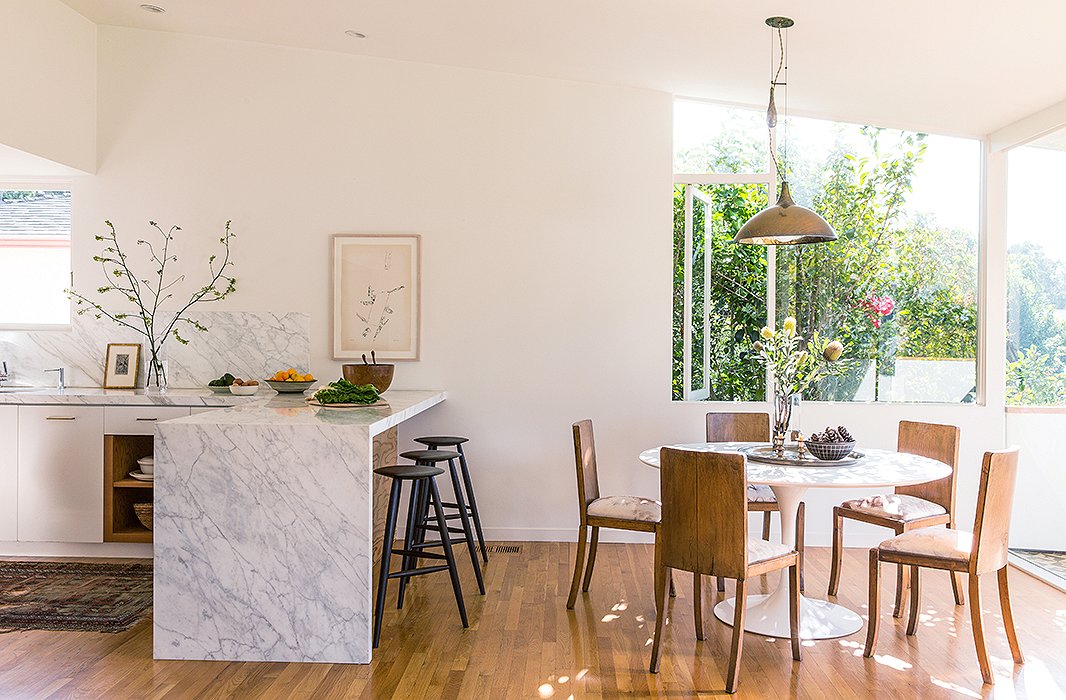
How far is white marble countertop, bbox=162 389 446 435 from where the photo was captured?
3.60 meters

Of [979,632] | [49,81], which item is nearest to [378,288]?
[49,81]

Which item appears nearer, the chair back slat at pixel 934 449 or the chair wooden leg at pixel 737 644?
the chair wooden leg at pixel 737 644

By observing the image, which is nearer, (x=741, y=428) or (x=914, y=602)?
(x=914, y=602)

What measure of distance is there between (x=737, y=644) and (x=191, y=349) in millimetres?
3813

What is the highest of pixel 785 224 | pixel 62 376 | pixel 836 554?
pixel 785 224

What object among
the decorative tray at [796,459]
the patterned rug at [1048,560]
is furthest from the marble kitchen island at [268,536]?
the patterned rug at [1048,560]

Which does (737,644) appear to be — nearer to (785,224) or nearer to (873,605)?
(873,605)

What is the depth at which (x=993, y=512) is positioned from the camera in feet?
Result: 11.3

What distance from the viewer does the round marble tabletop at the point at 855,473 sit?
3.40m

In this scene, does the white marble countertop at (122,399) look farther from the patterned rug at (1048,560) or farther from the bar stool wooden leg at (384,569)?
the patterned rug at (1048,560)

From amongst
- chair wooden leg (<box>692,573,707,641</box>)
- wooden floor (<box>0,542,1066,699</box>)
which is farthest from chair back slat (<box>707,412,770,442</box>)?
chair wooden leg (<box>692,573,707,641</box>)

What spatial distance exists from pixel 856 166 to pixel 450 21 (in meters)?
2.61

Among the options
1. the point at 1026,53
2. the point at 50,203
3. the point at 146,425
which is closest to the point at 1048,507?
the point at 1026,53

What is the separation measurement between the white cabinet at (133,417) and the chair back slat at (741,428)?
9.54 ft
